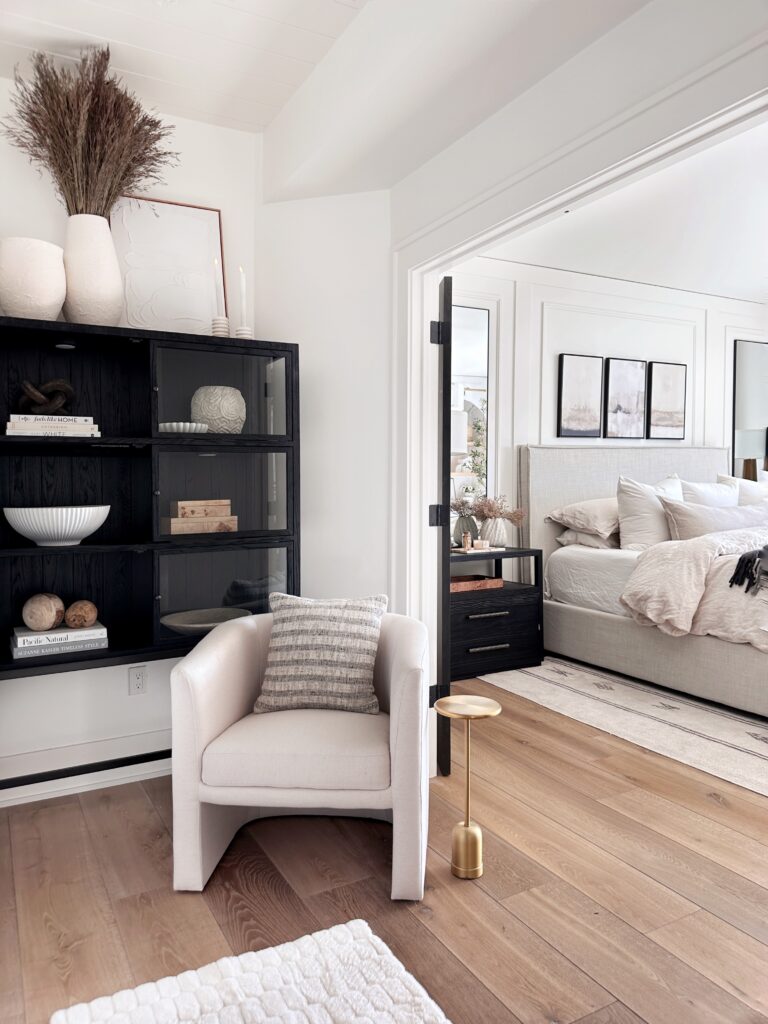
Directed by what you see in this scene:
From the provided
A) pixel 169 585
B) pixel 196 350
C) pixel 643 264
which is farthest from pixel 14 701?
pixel 643 264

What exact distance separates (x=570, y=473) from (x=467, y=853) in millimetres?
3292

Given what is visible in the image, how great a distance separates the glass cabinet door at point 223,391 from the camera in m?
2.73

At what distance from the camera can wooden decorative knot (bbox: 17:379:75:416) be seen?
263cm

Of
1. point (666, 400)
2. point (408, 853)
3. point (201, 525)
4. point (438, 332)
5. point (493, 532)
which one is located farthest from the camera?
point (666, 400)

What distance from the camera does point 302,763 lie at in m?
2.09

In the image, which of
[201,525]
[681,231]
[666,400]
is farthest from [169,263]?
[666,400]

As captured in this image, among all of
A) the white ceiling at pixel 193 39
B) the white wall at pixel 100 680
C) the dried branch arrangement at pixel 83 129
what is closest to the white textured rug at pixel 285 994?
the white wall at pixel 100 680

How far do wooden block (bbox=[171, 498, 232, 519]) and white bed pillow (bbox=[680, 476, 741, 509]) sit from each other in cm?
335

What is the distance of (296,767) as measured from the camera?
209 centimetres

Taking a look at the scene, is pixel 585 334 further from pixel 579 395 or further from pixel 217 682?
pixel 217 682

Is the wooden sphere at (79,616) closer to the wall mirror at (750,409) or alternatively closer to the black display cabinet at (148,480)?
the black display cabinet at (148,480)

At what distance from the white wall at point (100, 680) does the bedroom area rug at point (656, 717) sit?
2.00 meters

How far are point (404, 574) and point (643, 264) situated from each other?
3360 millimetres


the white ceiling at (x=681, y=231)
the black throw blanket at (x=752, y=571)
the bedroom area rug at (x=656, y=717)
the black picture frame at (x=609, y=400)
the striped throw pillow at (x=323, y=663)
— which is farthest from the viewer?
the black picture frame at (x=609, y=400)
